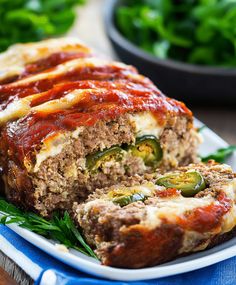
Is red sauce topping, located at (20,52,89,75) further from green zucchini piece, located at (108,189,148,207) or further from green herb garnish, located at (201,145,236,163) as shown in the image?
green zucchini piece, located at (108,189,148,207)

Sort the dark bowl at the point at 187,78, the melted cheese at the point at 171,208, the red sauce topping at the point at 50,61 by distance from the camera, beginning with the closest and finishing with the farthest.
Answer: the melted cheese at the point at 171,208 → the red sauce topping at the point at 50,61 → the dark bowl at the point at 187,78

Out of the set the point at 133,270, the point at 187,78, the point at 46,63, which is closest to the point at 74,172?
the point at 133,270

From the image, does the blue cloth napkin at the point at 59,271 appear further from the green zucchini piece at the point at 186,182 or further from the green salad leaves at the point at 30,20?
the green salad leaves at the point at 30,20

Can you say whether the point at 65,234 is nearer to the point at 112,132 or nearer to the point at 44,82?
the point at 112,132

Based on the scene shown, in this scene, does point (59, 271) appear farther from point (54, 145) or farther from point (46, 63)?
point (46, 63)

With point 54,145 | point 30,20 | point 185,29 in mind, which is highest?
point 54,145

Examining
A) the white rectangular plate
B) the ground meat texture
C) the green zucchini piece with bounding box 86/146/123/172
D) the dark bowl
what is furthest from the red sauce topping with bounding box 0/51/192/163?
the dark bowl

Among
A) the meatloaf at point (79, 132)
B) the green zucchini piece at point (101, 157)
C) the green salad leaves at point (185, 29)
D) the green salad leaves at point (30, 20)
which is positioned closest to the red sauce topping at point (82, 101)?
the meatloaf at point (79, 132)

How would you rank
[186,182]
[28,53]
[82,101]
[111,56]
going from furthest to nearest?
[111,56] < [28,53] < [82,101] < [186,182]
